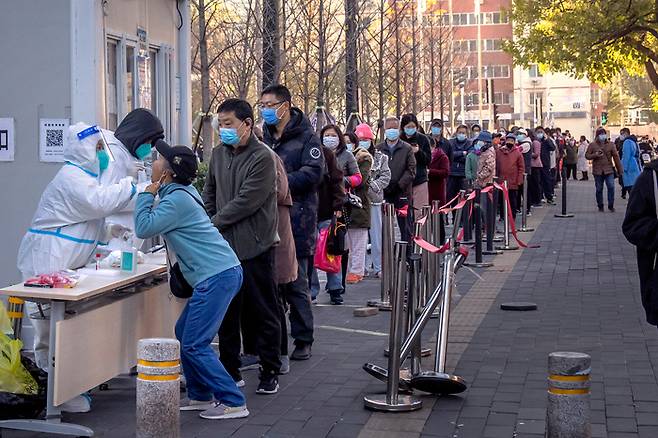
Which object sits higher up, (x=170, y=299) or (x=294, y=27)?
(x=294, y=27)

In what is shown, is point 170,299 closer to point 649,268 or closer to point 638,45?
point 649,268

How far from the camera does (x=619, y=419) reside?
7078mm

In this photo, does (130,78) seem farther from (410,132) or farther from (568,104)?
(568,104)

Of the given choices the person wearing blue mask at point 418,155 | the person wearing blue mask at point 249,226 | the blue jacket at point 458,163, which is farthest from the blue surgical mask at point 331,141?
the blue jacket at point 458,163

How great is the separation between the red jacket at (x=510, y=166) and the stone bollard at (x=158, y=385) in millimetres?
17145

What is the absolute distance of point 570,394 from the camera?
5758 millimetres

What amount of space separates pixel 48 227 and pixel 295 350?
8.13 feet

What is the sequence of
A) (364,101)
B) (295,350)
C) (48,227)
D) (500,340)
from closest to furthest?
(48,227) < (295,350) < (500,340) < (364,101)

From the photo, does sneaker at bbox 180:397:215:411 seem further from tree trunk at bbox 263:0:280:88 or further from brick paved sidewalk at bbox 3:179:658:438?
tree trunk at bbox 263:0:280:88

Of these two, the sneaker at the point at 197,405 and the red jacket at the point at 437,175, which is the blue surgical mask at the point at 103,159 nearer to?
the sneaker at the point at 197,405

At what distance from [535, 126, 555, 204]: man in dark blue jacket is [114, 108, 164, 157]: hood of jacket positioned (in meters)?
23.1

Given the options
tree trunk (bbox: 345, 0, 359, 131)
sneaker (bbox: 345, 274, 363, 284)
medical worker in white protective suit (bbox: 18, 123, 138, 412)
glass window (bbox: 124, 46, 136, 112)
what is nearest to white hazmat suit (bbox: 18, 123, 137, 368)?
medical worker in white protective suit (bbox: 18, 123, 138, 412)

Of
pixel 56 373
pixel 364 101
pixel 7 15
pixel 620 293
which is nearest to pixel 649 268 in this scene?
pixel 56 373

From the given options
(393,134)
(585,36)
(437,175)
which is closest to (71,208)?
(393,134)
